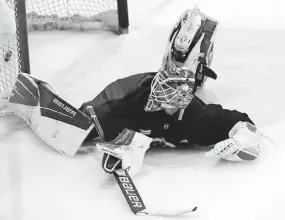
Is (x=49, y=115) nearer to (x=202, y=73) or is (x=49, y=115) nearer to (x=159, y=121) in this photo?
(x=159, y=121)

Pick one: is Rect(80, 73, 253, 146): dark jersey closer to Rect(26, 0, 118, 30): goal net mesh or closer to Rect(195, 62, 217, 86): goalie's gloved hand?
Rect(195, 62, 217, 86): goalie's gloved hand

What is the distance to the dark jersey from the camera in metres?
1.80

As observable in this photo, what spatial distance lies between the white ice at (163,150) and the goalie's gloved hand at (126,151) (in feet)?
0.16

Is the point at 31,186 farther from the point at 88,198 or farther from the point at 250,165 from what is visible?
the point at 250,165

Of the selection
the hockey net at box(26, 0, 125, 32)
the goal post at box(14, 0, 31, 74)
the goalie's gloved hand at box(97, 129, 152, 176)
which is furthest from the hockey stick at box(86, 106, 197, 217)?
the hockey net at box(26, 0, 125, 32)

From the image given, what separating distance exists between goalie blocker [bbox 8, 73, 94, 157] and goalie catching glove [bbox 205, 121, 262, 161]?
402 mm

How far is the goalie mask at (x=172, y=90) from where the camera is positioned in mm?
1700

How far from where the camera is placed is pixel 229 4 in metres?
2.87

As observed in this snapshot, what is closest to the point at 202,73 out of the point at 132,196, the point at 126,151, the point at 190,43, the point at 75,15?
the point at 190,43

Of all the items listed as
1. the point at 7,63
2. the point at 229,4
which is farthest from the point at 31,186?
the point at 229,4

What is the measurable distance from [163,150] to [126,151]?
0.71ft

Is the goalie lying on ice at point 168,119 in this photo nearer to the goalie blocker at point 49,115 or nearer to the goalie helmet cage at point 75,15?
the goalie blocker at point 49,115

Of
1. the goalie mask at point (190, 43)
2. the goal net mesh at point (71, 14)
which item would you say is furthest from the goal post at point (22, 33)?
the goal net mesh at point (71, 14)

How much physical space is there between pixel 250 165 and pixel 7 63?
1.07 m
